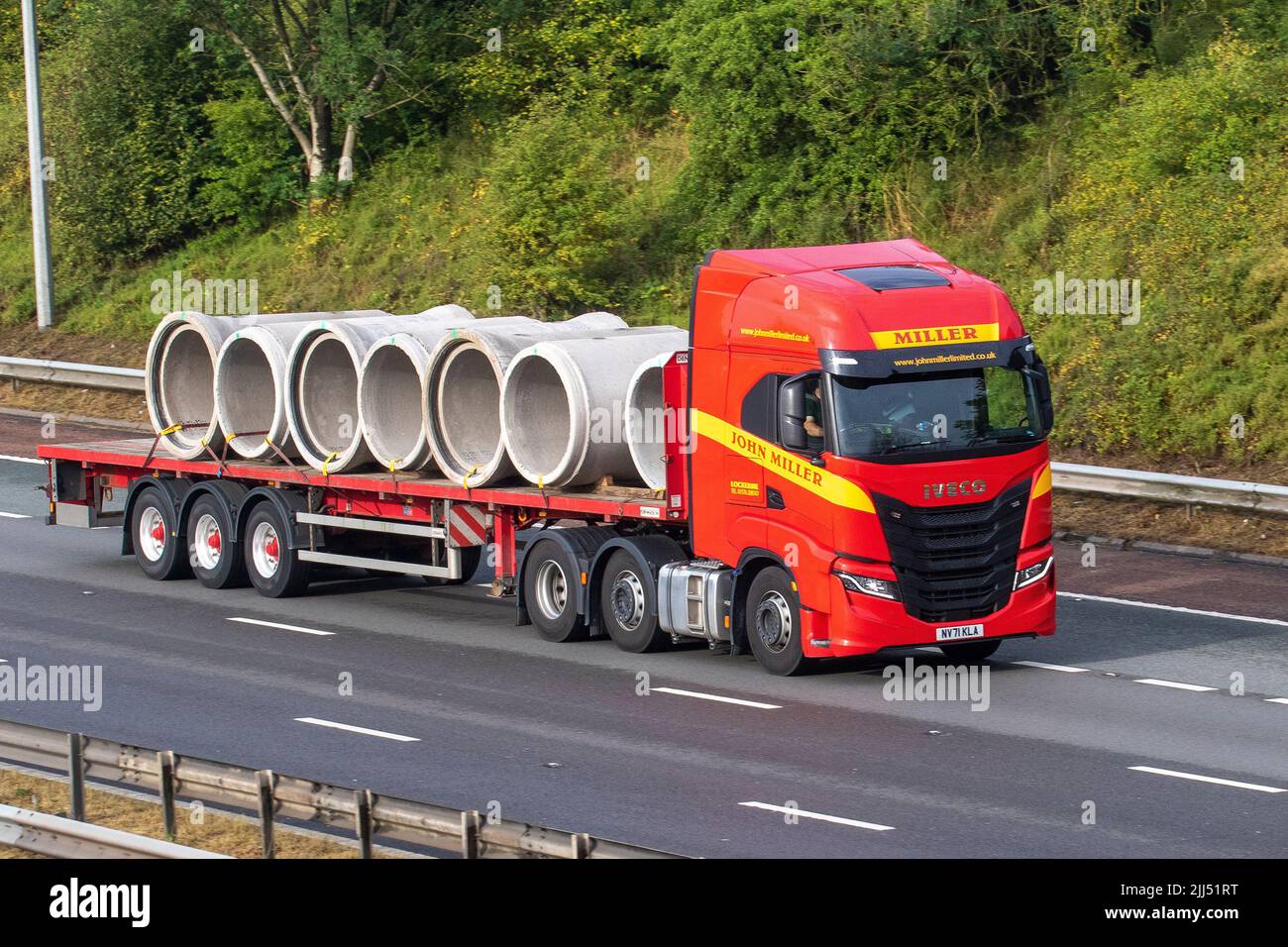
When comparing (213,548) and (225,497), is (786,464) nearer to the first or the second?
(225,497)

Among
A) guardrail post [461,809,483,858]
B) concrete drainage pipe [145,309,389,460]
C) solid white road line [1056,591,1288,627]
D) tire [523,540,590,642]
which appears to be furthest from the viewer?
concrete drainage pipe [145,309,389,460]

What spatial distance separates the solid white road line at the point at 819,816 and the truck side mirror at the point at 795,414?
12.8 feet

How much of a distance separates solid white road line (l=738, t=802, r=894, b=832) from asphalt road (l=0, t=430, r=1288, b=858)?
0.03m

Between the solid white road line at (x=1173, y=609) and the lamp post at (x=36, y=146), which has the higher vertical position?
the lamp post at (x=36, y=146)

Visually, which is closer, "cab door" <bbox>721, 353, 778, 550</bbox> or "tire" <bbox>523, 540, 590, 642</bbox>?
"cab door" <bbox>721, 353, 778, 550</bbox>

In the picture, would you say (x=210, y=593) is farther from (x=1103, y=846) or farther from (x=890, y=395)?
(x=1103, y=846)

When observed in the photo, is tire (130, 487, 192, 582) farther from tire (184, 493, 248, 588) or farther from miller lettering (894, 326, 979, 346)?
miller lettering (894, 326, 979, 346)

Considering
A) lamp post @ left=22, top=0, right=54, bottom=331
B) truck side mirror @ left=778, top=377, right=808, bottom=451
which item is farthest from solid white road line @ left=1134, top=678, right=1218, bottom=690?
lamp post @ left=22, top=0, right=54, bottom=331

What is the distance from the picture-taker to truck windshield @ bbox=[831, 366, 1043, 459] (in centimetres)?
1511

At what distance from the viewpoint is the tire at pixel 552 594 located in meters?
17.4

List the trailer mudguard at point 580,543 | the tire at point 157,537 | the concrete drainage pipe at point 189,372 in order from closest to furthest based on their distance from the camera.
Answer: the trailer mudguard at point 580,543 < the concrete drainage pipe at point 189,372 < the tire at point 157,537

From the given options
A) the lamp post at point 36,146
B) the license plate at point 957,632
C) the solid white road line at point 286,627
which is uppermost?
the lamp post at point 36,146

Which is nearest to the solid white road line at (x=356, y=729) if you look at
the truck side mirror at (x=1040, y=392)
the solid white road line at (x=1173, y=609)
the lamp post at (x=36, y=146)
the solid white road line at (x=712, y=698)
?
the solid white road line at (x=712, y=698)

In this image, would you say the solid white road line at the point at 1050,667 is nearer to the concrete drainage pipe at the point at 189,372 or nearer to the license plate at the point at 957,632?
the license plate at the point at 957,632
